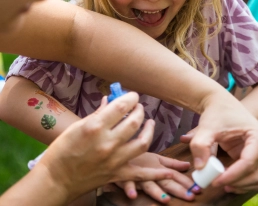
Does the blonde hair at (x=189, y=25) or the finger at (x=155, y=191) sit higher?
the blonde hair at (x=189, y=25)

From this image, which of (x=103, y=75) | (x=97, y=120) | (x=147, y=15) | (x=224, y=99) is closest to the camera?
(x=97, y=120)

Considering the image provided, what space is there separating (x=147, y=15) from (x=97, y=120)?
17.9 inches

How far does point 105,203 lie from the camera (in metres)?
0.76

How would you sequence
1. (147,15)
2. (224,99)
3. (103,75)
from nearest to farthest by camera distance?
(224,99) → (103,75) → (147,15)

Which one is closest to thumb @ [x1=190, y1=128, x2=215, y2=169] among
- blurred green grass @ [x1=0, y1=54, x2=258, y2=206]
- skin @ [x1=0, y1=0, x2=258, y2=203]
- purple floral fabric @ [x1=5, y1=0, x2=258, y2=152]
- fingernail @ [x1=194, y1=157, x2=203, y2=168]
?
fingernail @ [x1=194, y1=157, x2=203, y2=168]

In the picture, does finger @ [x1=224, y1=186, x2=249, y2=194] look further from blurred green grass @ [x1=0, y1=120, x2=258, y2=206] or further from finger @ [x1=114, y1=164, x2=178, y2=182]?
blurred green grass @ [x1=0, y1=120, x2=258, y2=206]

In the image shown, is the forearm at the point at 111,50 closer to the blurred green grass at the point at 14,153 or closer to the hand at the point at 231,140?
the hand at the point at 231,140

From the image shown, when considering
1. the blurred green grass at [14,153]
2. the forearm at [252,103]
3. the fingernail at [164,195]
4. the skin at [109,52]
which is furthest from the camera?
the blurred green grass at [14,153]

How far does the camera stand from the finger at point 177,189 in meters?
0.75

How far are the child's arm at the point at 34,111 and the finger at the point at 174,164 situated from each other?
272 mm

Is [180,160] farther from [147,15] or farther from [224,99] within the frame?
[147,15]

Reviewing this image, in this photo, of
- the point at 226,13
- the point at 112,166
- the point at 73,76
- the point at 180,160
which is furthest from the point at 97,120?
the point at 226,13

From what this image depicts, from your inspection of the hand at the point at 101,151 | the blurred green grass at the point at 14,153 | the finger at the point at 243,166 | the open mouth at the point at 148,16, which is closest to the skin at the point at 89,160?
the hand at the point at 101,151

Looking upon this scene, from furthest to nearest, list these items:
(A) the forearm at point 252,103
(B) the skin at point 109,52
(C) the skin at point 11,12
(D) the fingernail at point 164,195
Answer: (A) the forearm at point 252,103, (B) the skin at point 109,52, (D) the fingernail at point 164,195, (C) the skin at point 11,12
